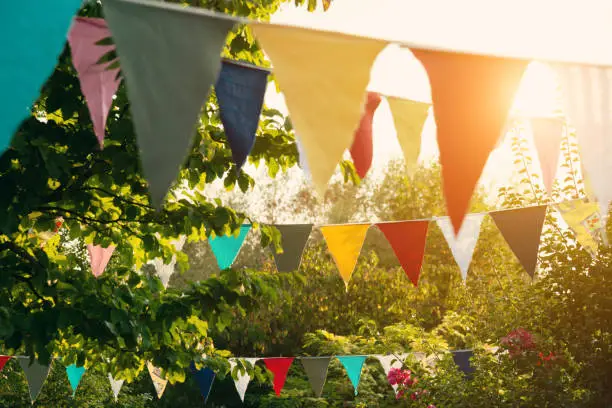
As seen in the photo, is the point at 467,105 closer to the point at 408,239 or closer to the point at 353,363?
the point at 408,239

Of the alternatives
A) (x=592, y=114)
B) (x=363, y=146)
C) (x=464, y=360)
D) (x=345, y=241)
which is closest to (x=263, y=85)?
(x=592, y=114)

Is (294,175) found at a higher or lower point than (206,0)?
lower

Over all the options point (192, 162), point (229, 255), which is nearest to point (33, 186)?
point (192, 162)

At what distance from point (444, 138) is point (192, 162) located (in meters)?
1.69

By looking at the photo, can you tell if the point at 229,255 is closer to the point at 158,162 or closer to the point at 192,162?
the point at 192,162

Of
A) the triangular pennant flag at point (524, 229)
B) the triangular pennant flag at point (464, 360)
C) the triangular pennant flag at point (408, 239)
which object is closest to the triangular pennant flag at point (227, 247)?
the triangular pennant flag at point (408, 239)

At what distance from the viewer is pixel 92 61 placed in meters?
2.23

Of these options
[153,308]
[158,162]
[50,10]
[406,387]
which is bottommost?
[406,387]

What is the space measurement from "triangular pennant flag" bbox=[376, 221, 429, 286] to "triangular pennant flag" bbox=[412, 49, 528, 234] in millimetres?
2432

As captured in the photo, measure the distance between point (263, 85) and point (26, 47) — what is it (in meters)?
0.86

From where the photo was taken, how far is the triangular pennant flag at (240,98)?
2406mm

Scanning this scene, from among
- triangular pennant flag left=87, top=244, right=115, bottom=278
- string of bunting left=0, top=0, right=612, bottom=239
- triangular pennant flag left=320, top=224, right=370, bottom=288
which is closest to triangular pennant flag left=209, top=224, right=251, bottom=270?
triangular pennant flag left=320, top=224, right=370, bottom=288

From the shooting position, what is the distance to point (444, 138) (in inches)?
91.0

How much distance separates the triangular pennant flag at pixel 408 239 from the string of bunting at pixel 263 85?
229cm
